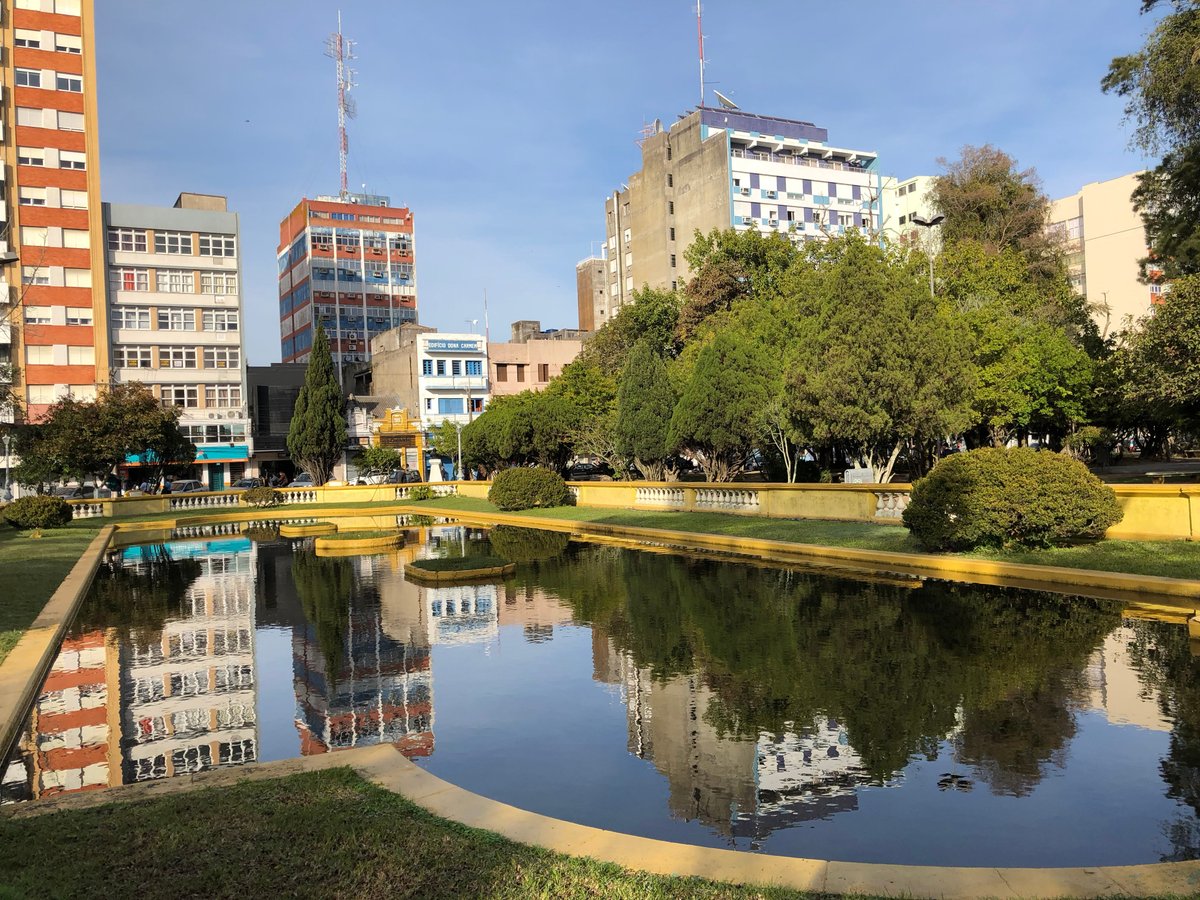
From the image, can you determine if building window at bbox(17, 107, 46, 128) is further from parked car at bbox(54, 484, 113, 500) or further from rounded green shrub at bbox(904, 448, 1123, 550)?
rounded green shrub at bbox(904, 448, 1123, 550)

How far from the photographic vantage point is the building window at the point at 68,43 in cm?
6450

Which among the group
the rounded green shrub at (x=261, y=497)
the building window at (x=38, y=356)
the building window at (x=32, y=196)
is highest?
the building window at (x=32, y=196)

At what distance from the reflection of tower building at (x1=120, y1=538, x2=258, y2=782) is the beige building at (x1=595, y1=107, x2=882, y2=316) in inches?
2903

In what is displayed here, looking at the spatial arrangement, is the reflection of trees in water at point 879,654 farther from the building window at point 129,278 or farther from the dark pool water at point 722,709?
the building window at point 129,278

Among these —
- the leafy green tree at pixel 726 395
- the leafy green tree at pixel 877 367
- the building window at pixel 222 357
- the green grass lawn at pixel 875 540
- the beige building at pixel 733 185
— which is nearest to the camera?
the green grass lawn at pixel 875 540

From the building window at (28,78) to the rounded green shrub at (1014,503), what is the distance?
6816 cm

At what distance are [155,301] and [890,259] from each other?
5257 cm

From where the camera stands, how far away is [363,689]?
33.2 ft

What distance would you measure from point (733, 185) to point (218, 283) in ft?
146

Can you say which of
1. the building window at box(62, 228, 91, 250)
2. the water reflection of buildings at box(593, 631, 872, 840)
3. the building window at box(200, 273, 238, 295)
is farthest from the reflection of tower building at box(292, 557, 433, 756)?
the building window at box(200, 273, 238, 295)

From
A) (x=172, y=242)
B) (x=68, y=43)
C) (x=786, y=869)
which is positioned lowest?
(x=786, y=869)

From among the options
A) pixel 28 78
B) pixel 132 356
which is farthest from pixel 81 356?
pixel 28 78

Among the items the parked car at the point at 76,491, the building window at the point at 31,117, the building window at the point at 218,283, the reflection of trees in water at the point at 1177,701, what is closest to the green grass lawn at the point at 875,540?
the reflection of trees in water at the point at 1177,701

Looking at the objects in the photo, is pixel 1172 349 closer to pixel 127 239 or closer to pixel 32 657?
pixel 32 657
